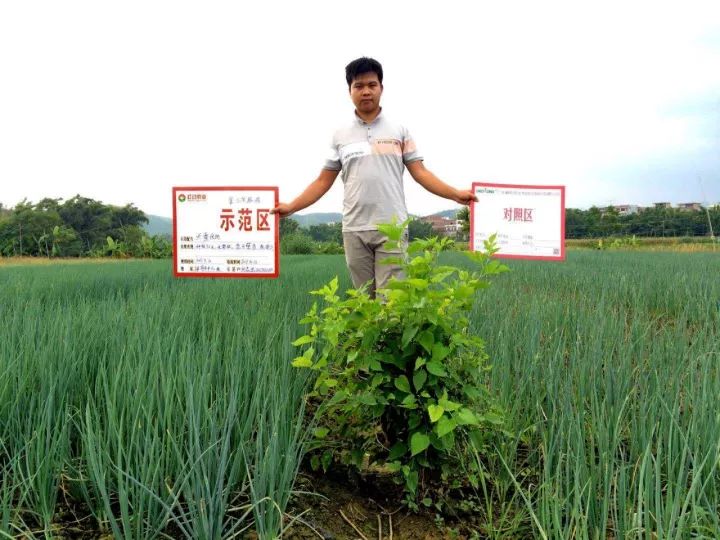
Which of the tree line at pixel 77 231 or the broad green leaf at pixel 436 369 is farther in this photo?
the tree line at pixel 77 231

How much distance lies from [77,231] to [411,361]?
41.1 metres

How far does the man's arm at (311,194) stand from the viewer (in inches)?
105

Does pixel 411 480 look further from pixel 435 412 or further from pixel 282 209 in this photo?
pixel 282 209

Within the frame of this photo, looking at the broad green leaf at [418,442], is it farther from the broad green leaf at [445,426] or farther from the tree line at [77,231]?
the tree line at [77,231]

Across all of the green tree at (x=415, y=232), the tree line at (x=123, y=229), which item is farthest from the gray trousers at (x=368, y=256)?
the tree line at (x=123, y=229)

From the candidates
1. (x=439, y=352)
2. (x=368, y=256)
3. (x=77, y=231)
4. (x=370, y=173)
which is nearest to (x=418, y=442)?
(x=439, y=352)

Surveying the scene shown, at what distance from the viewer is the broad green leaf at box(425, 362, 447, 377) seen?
3.67 feet

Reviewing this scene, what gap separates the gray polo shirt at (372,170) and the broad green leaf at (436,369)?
136 centimetres

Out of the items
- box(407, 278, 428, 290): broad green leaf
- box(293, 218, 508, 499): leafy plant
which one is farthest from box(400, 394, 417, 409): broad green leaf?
box(407, 278, 428, 290): broad green leaf

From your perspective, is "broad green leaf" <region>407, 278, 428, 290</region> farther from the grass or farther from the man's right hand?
the man's right hand

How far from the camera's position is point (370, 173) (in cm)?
247

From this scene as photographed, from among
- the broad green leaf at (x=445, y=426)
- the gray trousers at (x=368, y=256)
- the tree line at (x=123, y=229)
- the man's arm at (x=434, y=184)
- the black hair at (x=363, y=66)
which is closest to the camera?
the broad green leaf at (x=445, y=426)

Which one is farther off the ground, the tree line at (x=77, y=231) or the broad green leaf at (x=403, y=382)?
the tree line at (x=77, y=231)


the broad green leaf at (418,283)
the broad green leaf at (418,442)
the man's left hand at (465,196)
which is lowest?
the broad green leaf at (418,442)
